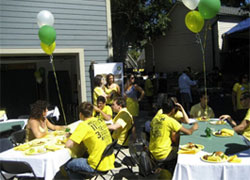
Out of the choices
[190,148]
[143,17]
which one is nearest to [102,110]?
[190,148]

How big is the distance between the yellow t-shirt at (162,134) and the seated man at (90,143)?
0.59m

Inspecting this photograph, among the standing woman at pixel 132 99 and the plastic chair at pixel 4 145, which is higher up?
the standing woman at pixel 132 99

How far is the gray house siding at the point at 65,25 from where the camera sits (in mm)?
6336

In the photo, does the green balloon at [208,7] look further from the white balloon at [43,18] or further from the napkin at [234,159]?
the white balloon at [43,18]

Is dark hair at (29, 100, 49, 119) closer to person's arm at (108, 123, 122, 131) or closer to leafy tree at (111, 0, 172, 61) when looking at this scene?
person's arm at (108, 123, 122, 131)

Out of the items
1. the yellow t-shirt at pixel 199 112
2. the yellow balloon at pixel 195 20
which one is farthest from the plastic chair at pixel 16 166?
the yellow balloon at pixel 195 20

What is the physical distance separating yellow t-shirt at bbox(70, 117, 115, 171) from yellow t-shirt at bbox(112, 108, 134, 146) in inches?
30.4

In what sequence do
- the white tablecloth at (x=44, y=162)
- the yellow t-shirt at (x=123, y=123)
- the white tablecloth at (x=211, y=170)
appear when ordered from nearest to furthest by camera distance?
the white tablecloth at (x=211, y=170)
the white tablecloth at (x=44, y=162)
the yellow t-shirt at (x=123, y=123)

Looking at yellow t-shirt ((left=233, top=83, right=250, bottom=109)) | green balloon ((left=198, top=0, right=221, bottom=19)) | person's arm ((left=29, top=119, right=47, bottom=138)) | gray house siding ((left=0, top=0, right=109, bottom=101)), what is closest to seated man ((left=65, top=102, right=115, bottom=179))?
person's arm ((left=29, top=119, right=47, bottom=138))

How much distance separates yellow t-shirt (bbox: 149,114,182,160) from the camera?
3195 millimetres

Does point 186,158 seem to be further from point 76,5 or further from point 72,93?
point 72,93

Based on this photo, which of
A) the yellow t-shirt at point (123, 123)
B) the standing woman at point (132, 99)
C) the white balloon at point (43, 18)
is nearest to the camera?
the yellow t-shirt at point (123, 123)

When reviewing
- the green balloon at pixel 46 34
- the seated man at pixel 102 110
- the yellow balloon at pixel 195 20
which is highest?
the yellow balloon at pixel 195 20

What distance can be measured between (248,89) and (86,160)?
15.3 ft
